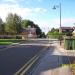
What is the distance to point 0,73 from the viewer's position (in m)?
15.4

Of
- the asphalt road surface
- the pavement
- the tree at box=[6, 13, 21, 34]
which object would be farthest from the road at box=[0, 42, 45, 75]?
the tree at box=[6, 13, 21, 34]

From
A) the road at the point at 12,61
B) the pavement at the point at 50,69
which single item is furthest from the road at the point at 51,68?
the road at the point at 12,61

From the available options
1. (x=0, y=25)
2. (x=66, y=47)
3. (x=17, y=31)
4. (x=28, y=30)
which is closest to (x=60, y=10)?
(x=66, y=47)

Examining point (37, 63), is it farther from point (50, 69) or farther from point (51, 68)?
point (50, 69)

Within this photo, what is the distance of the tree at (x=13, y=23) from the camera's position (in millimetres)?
113188

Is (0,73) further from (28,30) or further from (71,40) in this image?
(28,30)

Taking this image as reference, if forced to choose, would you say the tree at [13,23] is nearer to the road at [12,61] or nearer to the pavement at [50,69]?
the road at [12,61]

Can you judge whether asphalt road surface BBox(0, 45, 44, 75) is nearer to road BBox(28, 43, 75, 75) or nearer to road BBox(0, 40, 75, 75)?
road BBox(0, 40, 75, 75)

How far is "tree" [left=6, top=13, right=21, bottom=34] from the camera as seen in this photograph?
113188 millimetres

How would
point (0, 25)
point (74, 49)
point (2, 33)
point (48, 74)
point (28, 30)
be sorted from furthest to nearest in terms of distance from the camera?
point (28, 30) < point (2, 33) < point (0, 25) < point (74, 49) < point (48, 74)

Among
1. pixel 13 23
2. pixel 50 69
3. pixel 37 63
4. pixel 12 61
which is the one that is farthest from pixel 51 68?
pixel 13 23

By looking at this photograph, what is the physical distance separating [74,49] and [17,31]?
78210 mm

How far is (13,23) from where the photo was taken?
113m

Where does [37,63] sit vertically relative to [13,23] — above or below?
below
